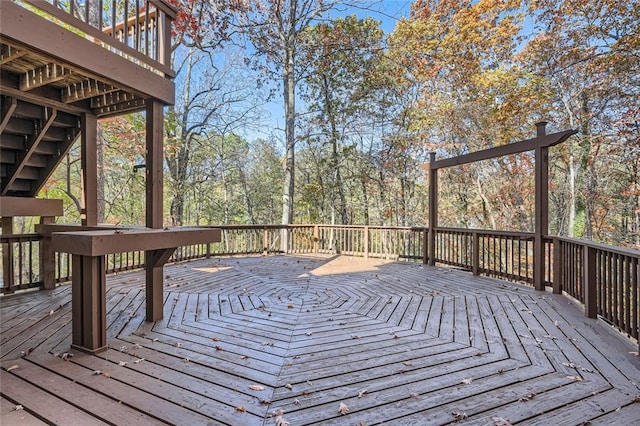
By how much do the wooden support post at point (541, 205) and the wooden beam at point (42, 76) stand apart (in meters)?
6.03

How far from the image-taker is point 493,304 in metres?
4.23

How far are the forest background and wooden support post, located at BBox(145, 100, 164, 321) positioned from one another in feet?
17.3

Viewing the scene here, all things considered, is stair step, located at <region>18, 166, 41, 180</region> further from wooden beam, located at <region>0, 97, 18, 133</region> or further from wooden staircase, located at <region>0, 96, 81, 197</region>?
wooden beam, located at <region>0, 97, 18, 133</region>

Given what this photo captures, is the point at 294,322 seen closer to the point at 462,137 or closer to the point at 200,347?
the point at 200,347

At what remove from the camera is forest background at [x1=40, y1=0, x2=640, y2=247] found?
833cm

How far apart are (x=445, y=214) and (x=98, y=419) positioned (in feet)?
39.3

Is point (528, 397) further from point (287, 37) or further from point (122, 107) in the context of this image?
point (287, 37)

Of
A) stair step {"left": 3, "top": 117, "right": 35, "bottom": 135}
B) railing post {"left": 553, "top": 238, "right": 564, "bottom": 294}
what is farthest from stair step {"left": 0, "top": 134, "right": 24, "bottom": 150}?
railing post {"left": 553, "top": 238, "right": 564, "bottom": 294}

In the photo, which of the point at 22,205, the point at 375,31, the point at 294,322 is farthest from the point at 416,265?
the point at 375,31

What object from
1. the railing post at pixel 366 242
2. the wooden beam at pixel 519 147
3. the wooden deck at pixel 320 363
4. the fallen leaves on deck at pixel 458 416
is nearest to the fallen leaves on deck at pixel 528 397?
the wooden deck at pixel 320 363

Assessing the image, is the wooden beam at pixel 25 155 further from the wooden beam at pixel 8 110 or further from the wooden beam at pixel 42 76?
the wooden beam at pixel 42 76

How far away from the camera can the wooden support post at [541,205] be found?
483 centimetres

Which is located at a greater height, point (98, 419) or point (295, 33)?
point (295, 33)

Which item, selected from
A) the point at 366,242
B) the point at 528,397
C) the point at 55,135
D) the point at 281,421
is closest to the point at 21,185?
the point at 55,135
